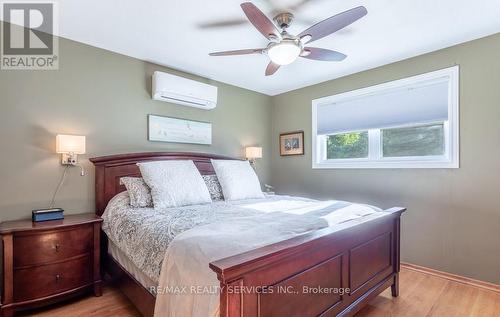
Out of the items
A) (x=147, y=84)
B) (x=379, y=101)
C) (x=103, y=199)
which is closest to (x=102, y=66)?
(x=147, y=84)

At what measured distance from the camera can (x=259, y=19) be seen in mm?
1754

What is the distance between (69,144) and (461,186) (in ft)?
12.2

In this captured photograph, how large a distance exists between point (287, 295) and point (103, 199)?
213 centimetres

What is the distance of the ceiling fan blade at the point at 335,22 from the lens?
5.42ft

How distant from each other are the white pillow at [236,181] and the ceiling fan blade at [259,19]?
1.56 metres

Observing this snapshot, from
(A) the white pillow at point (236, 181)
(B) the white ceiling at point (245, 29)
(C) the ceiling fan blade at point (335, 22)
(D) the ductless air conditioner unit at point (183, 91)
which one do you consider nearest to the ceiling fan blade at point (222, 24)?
(B) the white ceiling at point (245, 29)

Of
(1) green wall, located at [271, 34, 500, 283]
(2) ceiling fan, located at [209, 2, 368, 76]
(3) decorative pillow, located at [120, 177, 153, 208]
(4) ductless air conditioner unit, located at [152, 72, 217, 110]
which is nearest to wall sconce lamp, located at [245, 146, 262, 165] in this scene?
(4) ductless air conditioner unit, located at [152, 72, 217, 110]

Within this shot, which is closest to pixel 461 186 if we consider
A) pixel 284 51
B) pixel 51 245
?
pixel 284 51

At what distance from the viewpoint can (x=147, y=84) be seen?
3.07 m

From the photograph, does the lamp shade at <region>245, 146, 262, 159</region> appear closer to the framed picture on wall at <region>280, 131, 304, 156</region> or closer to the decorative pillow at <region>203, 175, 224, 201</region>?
the framed picture on wall at <region>280, 131, 304, 156</region>

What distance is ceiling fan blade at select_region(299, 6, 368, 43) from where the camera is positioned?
1.65 metres

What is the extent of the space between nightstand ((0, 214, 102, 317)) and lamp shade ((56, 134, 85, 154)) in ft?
1.97

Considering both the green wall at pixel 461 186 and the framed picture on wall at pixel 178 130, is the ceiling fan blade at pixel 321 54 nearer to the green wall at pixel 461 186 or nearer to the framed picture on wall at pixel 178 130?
the green wall at pixel 461 186

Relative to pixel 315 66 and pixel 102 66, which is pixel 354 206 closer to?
Result: pixel 315 66
